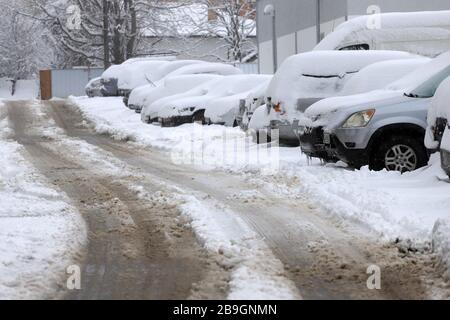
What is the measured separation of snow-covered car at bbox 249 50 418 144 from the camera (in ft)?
43.0

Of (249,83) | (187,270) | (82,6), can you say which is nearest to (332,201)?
(187,270)

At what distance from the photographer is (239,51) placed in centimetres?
4903

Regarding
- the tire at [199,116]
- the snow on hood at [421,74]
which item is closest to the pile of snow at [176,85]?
the tire at [199,116]

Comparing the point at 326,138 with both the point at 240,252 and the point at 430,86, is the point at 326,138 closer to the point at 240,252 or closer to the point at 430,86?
the point at 430,86

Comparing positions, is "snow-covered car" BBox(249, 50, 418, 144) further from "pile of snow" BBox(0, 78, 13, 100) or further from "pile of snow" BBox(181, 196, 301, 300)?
"pile of snow" BBox(0, 78, 13, 100)

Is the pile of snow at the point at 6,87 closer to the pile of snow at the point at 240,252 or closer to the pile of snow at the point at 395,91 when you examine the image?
the pile of snow at the point at 395,91

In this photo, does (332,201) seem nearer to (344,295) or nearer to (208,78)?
(344,295)

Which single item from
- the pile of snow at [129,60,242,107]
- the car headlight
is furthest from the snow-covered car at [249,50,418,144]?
the pile of snow at [129,60,242,107]

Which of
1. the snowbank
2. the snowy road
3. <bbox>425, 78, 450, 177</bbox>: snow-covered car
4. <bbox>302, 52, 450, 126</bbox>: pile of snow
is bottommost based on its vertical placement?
the snowy road

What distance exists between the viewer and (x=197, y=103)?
19.3 meters

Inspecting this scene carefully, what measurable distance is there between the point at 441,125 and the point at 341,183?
4.59 feet

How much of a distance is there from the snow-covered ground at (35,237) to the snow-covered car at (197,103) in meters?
8.84

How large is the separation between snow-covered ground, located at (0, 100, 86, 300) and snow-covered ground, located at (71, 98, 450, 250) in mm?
2703
